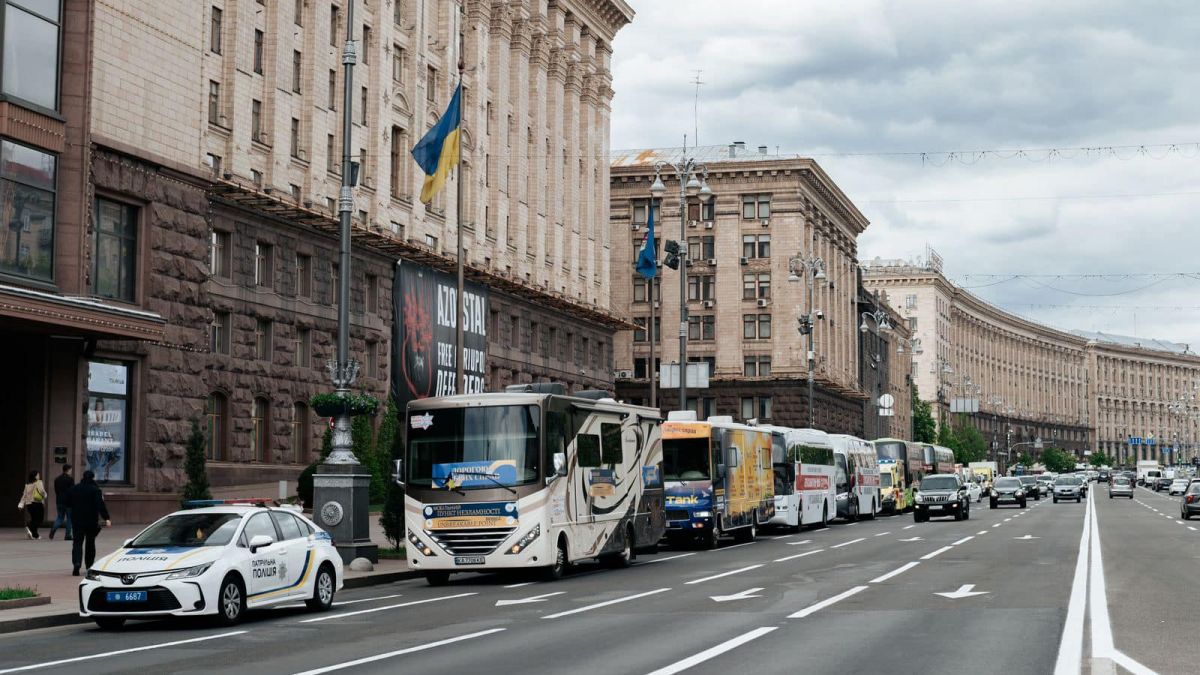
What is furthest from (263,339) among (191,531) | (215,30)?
(191,531)

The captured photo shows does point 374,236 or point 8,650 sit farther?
point 374,236

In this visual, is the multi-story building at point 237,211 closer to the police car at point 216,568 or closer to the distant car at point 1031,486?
the police car at point 216,568

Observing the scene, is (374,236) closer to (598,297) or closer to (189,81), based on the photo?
(189,81)

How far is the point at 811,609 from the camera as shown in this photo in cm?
2036

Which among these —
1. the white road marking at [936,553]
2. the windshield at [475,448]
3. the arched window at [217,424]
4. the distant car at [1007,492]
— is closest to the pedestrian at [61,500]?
the arched window at [217,424]

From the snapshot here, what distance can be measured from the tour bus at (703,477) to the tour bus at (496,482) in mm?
10633

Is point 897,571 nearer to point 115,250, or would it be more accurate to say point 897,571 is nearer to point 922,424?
point 115,250

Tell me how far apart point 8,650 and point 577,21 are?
220ft

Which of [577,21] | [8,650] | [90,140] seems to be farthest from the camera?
[577,21]

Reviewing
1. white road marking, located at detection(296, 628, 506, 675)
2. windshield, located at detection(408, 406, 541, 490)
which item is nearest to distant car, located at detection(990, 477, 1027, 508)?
windshield, located at detection(408, 406, 541, 490)

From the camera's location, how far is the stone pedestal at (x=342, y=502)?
27.9 m

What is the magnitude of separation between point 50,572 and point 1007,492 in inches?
2550

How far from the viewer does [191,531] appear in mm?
19922

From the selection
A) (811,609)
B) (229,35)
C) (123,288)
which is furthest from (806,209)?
(811,609)
